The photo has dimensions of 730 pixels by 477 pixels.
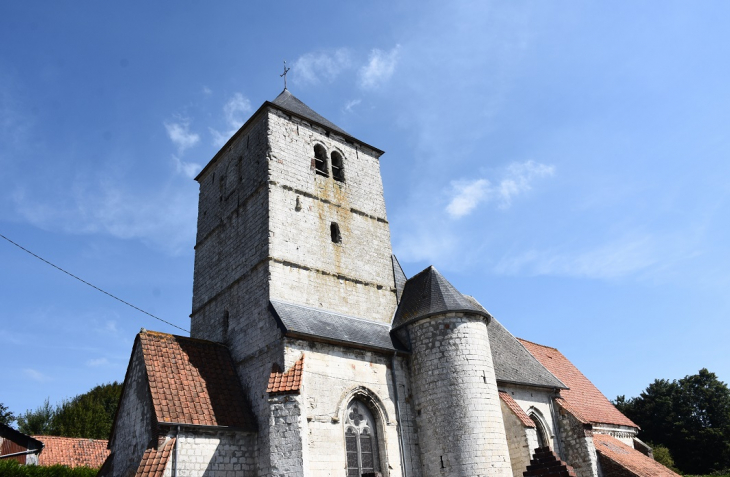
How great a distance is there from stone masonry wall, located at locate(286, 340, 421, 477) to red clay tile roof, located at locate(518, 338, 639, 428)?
24.9 feet

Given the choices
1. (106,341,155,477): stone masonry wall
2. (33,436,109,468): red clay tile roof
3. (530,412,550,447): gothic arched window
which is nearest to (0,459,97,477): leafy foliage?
(106,341,155,477): stone masonry wall

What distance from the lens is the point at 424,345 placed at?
47.5 ft

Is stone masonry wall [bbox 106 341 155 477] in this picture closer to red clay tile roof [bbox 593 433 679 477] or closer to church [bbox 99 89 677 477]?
church [bbox 99 89 677 477]

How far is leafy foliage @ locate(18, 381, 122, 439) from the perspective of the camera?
33.0 meters

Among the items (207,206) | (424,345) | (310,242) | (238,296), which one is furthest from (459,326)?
(207,206)

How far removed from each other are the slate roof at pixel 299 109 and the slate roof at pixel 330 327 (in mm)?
6713

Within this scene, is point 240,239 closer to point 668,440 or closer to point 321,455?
point 321,455

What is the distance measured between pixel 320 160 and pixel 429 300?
592cm

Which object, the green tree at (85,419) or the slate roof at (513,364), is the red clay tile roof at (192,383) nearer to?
the slate roof at (513,364)

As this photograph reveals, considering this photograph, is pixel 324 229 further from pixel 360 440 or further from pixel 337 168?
pixel 360 440

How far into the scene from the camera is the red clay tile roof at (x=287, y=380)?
39.1ft

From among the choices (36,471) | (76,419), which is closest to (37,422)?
(76,419)

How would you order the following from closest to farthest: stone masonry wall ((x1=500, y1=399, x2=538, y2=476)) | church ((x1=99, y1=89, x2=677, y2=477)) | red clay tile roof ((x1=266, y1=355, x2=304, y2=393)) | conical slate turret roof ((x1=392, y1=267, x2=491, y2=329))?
1. red clay tile roof ((x1=266, y1=355, x2=304, y2=393))
2. church ((x1=99, y1=89, x2=677, y2=477))
3. stone masonry wall ((x1=500, y1=399, x2=538, y2=476))
4. conical slate turret roof ((x1=392, y1=267, x2=491, y2=329))

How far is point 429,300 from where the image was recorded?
15.0 m
